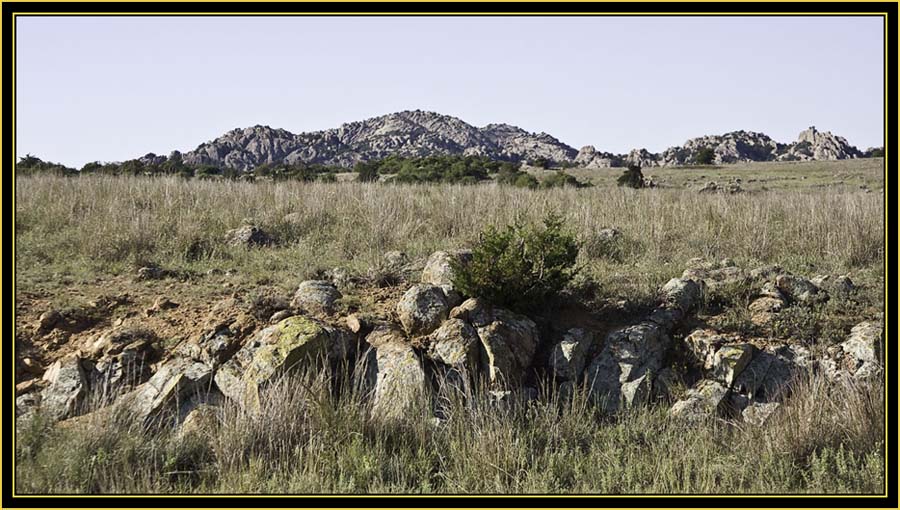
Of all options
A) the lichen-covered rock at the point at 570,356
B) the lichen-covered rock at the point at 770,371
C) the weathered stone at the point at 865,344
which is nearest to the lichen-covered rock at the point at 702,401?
the lichen-covered rock at the point at 770,371

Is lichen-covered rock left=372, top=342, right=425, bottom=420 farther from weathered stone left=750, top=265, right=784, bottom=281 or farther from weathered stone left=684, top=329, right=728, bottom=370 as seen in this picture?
weathered stone left=750, top=265, right=784, bottom=281

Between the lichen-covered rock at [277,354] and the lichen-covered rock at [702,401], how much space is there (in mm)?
2804

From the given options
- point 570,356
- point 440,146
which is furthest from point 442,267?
point 440,146

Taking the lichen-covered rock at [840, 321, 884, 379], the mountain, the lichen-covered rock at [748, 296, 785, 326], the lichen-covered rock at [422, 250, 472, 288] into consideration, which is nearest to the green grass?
the lichen-covered rock at [840, 321, 884, 379]

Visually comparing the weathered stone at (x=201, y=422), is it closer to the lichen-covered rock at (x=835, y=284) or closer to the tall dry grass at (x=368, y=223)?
the tall dry grass at (x=368, y=223)

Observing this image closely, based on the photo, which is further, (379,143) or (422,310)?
(379,143)

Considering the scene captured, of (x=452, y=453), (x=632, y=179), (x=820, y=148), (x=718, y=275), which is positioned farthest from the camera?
(x=820, y=148)

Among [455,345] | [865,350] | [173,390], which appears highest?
[455,345]

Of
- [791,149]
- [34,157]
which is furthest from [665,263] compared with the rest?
[791,149]

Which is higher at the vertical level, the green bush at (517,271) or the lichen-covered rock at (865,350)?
the green bush at (517,271)

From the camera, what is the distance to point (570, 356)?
5984 millimetres

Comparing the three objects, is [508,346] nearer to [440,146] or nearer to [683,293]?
[683,293]

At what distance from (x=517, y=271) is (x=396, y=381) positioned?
1.83 meters

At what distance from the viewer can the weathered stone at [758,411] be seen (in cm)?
533
